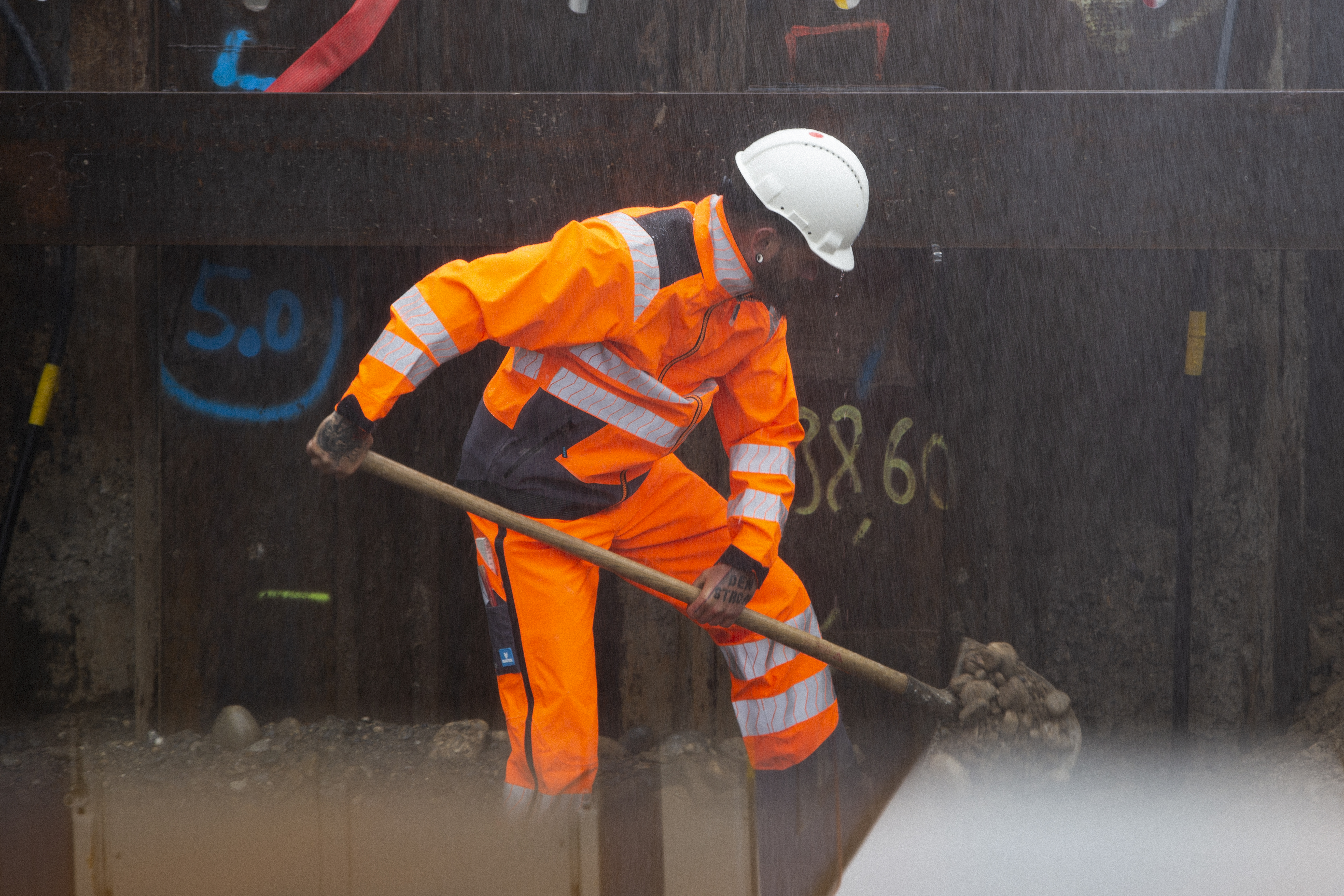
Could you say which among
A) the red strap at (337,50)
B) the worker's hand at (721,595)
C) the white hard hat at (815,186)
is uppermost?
the red strap at (337,50)

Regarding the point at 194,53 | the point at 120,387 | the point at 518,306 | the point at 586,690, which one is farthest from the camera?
the point at 120,387

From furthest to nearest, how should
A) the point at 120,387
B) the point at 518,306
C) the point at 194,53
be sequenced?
the point at 120,387 → the point at 194,53 → the point at 518,306

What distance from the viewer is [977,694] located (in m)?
3.01

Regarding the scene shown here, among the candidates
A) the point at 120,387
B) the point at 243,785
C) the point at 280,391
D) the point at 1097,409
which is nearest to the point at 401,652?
the point at 243,785

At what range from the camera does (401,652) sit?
3580 mm

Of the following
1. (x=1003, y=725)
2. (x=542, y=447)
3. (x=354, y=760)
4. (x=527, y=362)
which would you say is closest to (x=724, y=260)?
(x=527, y=362)

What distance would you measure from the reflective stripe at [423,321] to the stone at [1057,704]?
2.09 metres

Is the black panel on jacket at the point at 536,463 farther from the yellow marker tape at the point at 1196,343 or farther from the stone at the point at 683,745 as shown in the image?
the yellow marker tape at the point at 1196,343

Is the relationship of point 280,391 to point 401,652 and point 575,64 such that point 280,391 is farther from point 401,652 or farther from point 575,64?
point 575,64

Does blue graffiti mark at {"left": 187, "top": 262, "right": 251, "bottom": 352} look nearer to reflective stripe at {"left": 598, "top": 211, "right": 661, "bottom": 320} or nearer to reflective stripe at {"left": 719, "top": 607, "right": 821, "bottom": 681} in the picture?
reflective stripe at {"left": 598, "top": 211, "right": 661, "bottom": 320}

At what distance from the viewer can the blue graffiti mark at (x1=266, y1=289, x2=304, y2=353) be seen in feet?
11.2

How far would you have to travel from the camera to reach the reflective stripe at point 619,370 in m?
2.57

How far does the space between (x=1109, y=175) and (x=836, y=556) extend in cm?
153

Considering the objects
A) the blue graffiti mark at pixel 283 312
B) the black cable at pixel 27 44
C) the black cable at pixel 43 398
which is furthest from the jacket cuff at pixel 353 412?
the black cable at pixel 27 44
